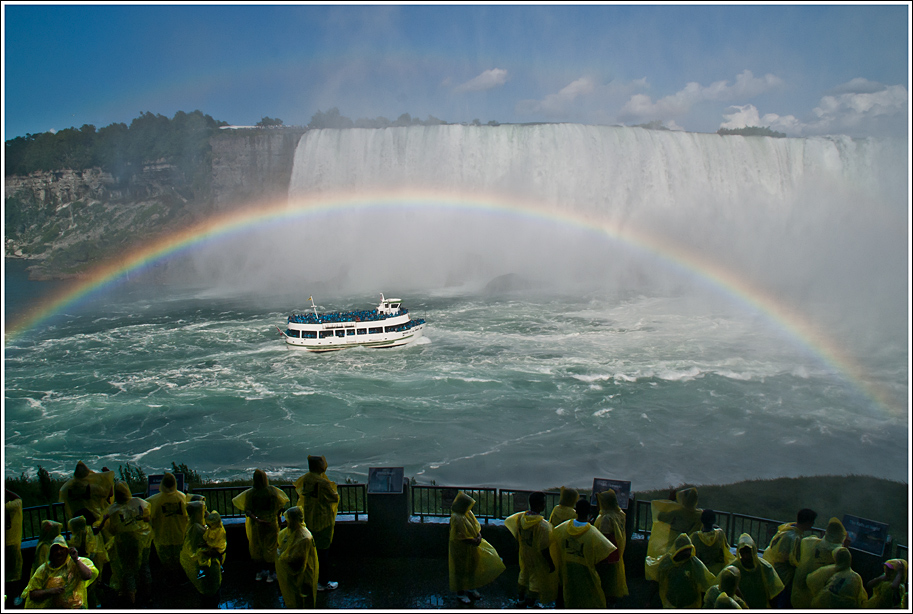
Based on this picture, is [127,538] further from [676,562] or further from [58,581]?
[676,562]

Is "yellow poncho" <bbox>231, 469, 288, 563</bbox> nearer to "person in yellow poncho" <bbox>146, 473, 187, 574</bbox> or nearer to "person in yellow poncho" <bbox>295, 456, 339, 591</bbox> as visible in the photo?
"person in yellow poncho" <bbox>295, 456, 339, 591</bbox>

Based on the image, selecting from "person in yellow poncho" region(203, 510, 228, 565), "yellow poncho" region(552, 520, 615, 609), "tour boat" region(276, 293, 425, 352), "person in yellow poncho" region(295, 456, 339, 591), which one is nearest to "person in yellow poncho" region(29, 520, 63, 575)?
"person in yellow poncho" region(203, 510, 228, 565)

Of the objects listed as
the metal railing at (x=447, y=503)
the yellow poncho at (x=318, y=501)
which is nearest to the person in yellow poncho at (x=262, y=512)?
the yellow poncho at (x=318, y=501)

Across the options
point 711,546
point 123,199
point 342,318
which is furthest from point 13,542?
point 123,199

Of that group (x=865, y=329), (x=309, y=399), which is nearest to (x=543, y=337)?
(x=309, y=399)

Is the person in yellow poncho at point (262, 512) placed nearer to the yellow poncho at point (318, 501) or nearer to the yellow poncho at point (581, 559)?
the yellow poncho at point (318, 501)

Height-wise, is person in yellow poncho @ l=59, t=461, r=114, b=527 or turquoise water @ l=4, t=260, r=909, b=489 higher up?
person in yellow poncho @ l=59, t=461, r=114, b=527

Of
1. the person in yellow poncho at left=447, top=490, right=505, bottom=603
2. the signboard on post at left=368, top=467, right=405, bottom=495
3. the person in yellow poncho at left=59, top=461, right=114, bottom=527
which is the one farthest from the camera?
the signboard on post at left=368, top=467, right=405, bottom=495
